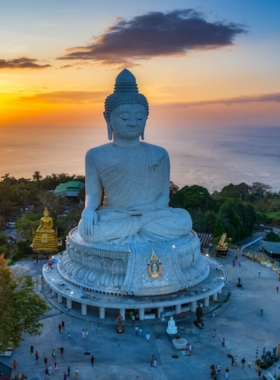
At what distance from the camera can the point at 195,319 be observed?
56.9 ft

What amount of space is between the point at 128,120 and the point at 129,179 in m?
2.63

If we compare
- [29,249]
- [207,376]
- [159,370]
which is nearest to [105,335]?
[159,370]

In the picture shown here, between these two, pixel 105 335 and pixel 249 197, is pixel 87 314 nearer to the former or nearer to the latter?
pixel 105 335

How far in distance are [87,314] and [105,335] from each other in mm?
1766

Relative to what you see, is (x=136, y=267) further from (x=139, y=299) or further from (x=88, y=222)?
(x=88, y=222)

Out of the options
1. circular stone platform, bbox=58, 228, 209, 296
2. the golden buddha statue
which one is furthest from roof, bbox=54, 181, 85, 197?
circular stone platform, bbox=58, 228, 209, 296

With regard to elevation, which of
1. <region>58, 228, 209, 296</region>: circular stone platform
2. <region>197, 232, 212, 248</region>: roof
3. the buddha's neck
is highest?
the buddha's neck

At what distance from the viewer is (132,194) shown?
784 inches

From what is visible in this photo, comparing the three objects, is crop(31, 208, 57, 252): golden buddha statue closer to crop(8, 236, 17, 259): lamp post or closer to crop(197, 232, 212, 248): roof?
crop(8, 236, 17, 259): lamp post

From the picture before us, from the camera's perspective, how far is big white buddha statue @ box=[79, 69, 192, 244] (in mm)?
19031

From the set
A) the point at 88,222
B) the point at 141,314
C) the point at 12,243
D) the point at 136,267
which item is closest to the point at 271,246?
the point at 136,267

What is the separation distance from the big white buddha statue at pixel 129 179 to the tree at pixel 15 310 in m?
4.58

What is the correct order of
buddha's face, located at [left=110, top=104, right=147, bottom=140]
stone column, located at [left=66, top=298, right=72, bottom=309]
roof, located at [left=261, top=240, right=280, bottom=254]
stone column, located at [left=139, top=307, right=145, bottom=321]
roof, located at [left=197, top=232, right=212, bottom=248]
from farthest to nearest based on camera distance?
roof, located at [left=261, top=240, right=280, bottom=254] → roof, located at [left=197, top=232, right=212, bottom=248] → buddha's face, located at [left=110, top=104, right=147, bottom=140] → stone column, located at [left=66, top=298, right=72, bottom=309] → stone column, located at [left=139, top=307, right=145, bottom=321]

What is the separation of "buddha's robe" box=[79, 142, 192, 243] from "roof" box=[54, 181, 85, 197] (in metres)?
24.8
